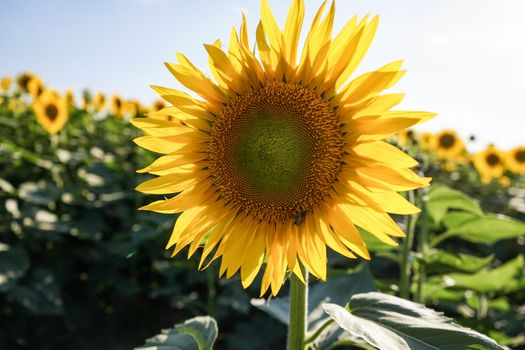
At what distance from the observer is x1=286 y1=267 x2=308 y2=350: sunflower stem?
137 centimetres

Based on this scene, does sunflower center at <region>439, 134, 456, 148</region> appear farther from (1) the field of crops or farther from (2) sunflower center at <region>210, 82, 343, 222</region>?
(2) sunflower center at <region>210, 82, 343, 222</region>

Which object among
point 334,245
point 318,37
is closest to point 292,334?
point 334,245

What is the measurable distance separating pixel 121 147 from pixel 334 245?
5466 millimetres

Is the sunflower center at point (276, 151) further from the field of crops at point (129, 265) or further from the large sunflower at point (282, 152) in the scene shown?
the field of crops at point (129, 265)

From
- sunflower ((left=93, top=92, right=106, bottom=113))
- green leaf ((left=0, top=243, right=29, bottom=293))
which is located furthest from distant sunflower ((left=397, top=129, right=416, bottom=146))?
sunflower ((left=93, top=92, right=106, bottom=113))

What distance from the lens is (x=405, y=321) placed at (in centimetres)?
122

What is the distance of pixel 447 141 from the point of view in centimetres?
873

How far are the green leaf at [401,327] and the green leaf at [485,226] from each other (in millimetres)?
914

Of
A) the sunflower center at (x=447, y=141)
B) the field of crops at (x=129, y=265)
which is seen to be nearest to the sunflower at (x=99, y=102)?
the field of crops at (x=129, y=265)

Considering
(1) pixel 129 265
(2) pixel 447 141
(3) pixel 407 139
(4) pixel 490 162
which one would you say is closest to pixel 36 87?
(1) pixel 129 265

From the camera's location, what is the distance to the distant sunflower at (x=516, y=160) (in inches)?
316

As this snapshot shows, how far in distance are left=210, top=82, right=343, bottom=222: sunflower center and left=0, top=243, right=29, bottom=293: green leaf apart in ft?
9.78

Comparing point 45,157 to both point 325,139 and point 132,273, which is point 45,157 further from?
point 325,139

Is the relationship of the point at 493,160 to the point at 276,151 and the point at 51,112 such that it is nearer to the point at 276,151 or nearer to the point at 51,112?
the point at 51,112
